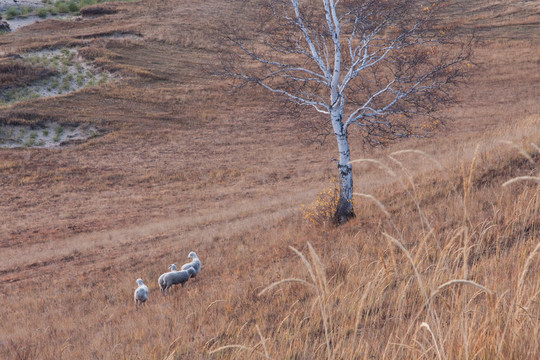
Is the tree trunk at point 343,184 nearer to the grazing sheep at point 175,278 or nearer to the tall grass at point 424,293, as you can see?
the tall grass at point 424,293

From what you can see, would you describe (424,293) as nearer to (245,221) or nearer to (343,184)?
(343,184)

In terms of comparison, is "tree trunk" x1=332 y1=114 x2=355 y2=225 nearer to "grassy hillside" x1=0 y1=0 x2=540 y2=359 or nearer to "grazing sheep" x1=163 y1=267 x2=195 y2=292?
"grassy hillside" x1=0 y1=0 x2=540 y2=359

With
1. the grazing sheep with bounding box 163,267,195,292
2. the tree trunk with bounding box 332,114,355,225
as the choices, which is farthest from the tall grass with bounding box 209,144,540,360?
the grazing sheep with bounding box 163,267,195,292

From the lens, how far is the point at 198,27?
2087 inches

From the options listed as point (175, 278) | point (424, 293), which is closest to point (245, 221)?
point (175, 278)

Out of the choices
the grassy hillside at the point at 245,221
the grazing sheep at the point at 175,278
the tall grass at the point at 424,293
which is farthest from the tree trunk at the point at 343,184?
the grazing sheep at the point at 175,278

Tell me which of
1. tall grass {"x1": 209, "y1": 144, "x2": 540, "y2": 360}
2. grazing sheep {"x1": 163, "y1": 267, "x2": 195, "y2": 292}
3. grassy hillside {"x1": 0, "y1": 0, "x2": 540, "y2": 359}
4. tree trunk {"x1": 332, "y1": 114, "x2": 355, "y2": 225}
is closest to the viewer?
tall grass {"x1": 209, "y1": 144, "x2": 540, "y2": 360}

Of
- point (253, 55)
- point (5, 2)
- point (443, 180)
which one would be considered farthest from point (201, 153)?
point (5, 2)

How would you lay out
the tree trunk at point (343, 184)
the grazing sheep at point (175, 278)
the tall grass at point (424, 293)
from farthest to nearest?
the tree trunk at point (343, 184)
the grazing sheep at point (175, 278)
the tall grass at point (424, 293)

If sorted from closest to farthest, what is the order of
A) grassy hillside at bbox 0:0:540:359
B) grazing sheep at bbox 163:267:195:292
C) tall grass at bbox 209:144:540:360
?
tall grass at bbox 209:144:540:360
grassy hillside at bbox 0:0:540:359
grazing sheep at bbox 163:267:195:292

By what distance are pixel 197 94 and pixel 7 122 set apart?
15064mm

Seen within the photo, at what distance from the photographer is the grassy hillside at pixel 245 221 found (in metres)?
2.82

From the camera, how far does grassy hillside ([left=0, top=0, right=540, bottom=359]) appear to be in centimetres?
282

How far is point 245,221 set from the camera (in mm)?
15062
